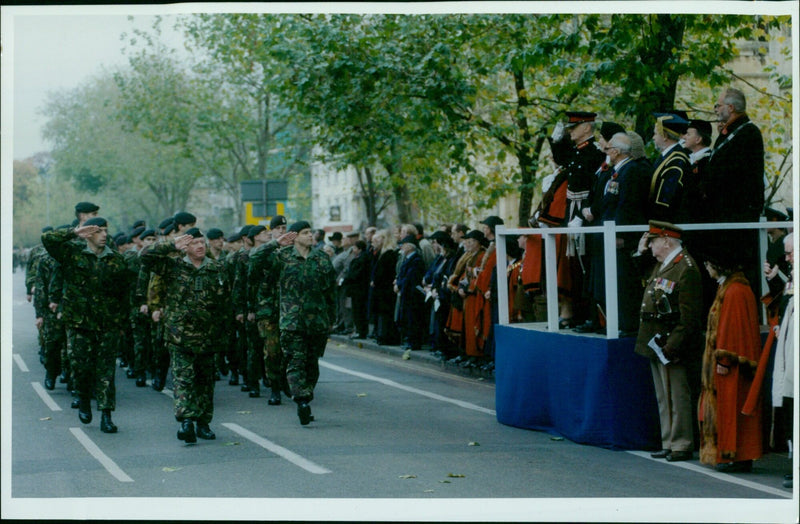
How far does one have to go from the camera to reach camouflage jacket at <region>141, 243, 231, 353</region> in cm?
1088

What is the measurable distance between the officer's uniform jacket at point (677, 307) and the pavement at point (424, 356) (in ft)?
20.1

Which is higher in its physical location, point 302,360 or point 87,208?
point 87,208

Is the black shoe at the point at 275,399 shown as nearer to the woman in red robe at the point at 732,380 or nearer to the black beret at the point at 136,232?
the black beret at the point at 136,232

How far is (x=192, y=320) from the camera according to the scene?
10.9 m

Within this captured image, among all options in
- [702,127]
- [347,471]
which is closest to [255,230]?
[347,471]

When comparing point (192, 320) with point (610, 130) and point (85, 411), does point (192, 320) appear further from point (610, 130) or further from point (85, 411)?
point (610, 130)

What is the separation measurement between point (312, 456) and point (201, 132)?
114 ft

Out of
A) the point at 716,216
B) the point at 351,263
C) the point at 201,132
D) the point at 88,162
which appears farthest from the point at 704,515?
the point at 88,162

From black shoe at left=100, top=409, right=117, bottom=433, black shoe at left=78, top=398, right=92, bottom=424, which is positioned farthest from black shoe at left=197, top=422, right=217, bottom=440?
black shoe at left=78, top=398, right=92, bottom=424

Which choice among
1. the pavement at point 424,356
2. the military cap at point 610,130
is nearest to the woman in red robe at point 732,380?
the military cap at point 610,130

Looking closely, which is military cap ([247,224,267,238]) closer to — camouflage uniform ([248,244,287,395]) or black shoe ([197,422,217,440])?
camouflage uniform ([248,244,287,395])

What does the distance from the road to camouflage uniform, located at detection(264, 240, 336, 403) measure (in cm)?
52

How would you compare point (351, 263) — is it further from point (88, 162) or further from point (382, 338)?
point (88, 162)

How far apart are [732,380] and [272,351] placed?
244 inches
